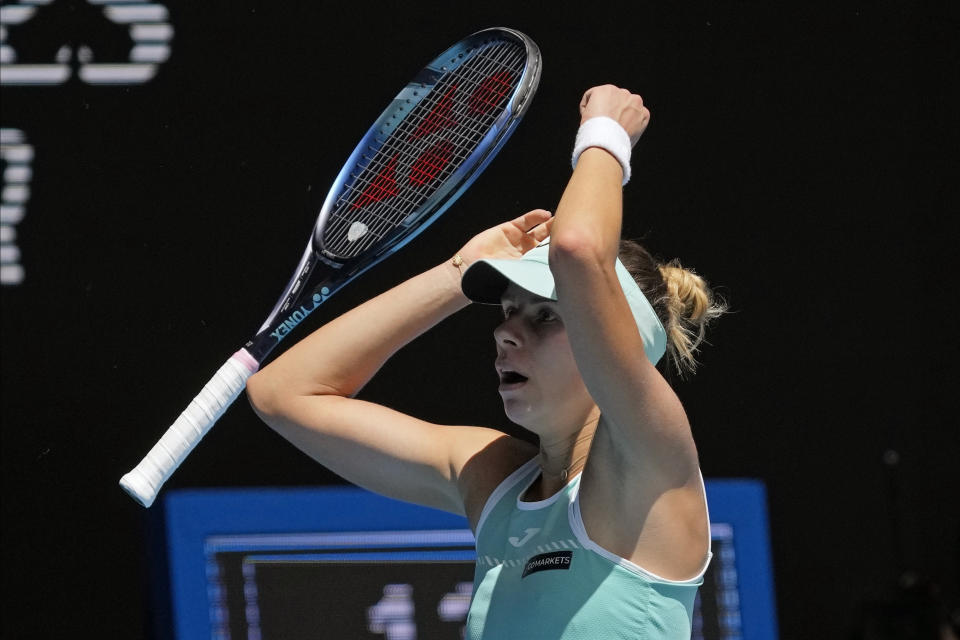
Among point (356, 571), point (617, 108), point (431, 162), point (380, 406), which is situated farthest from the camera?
point (356, 571)

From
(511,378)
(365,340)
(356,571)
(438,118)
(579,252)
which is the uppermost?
(579,252)

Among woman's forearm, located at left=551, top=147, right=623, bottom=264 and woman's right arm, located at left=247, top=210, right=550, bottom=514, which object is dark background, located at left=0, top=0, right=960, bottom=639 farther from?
woman's forearm, located at left=551, top=147, right=623, bottom=264

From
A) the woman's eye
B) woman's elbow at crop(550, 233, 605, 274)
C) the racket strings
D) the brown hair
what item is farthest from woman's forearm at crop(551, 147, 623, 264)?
the racket strings

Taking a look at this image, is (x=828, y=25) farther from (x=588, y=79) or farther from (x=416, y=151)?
(x=416, y=151)

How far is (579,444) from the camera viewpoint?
69.5 inches

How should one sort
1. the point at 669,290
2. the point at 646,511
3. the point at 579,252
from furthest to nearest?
the point at 669,290 < the point at 646,511 < the point at 579,252

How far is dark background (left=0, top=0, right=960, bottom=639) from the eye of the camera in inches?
112

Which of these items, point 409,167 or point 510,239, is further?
point 409,167

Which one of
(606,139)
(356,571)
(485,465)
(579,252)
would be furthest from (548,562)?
(356,571)

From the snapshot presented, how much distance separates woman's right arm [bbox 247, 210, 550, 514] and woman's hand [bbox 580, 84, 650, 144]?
0.39 metres

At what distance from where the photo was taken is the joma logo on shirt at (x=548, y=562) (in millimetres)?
1640

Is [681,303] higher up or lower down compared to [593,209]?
lower down

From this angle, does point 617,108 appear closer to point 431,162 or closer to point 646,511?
point 646,511

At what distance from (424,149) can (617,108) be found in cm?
68
